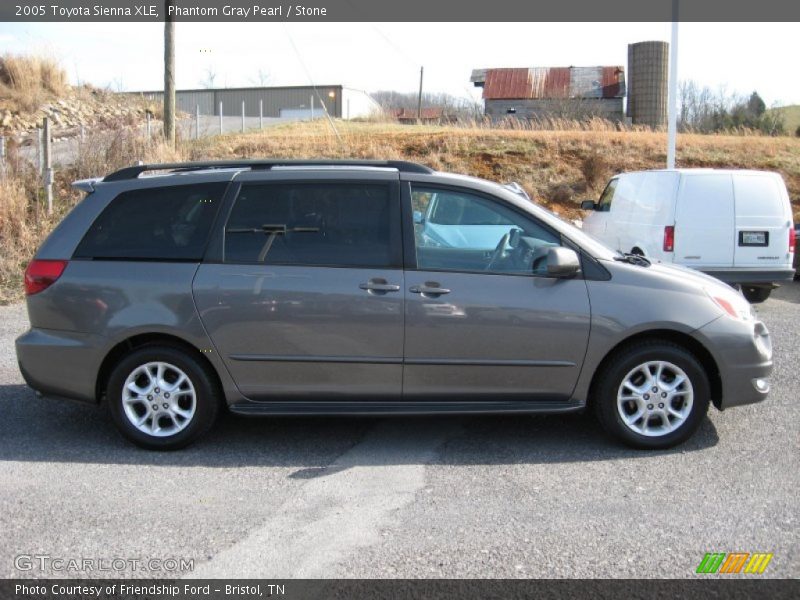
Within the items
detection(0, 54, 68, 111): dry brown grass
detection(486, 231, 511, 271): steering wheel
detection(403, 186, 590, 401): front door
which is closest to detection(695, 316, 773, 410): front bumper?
detection(403, 186, 590, 401): front door

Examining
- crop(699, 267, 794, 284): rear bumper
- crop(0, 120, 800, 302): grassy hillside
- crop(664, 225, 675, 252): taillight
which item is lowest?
crop(699, 267, 794, 284): rear bumper

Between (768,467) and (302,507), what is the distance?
283 cm

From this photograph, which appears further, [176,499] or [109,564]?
[176,499]

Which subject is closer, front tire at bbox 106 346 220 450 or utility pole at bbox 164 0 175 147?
front tire at bbox 106 346 220 450

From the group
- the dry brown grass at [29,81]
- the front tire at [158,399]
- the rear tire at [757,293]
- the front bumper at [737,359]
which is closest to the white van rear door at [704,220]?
the rear tire at [757,293]

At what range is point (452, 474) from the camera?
16.5 feet

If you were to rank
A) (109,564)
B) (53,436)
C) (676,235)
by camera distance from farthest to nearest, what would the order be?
(676,235), (53,436), (109,564)

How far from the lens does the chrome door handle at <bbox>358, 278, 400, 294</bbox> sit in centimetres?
525

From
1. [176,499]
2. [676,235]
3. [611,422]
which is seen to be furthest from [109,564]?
[676,235]

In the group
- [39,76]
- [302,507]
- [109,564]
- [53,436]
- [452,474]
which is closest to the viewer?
[109,564]

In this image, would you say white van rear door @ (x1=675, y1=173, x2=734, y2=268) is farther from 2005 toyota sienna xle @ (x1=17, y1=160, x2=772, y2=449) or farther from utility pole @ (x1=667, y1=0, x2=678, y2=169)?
utility pole @ (x1=667, y1=0, x2=678, y2=169)

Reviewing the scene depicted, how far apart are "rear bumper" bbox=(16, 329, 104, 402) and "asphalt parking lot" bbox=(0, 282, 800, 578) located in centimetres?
39

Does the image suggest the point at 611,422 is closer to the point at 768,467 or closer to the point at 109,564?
the point at 768,467

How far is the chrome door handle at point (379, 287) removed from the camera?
5246mm
